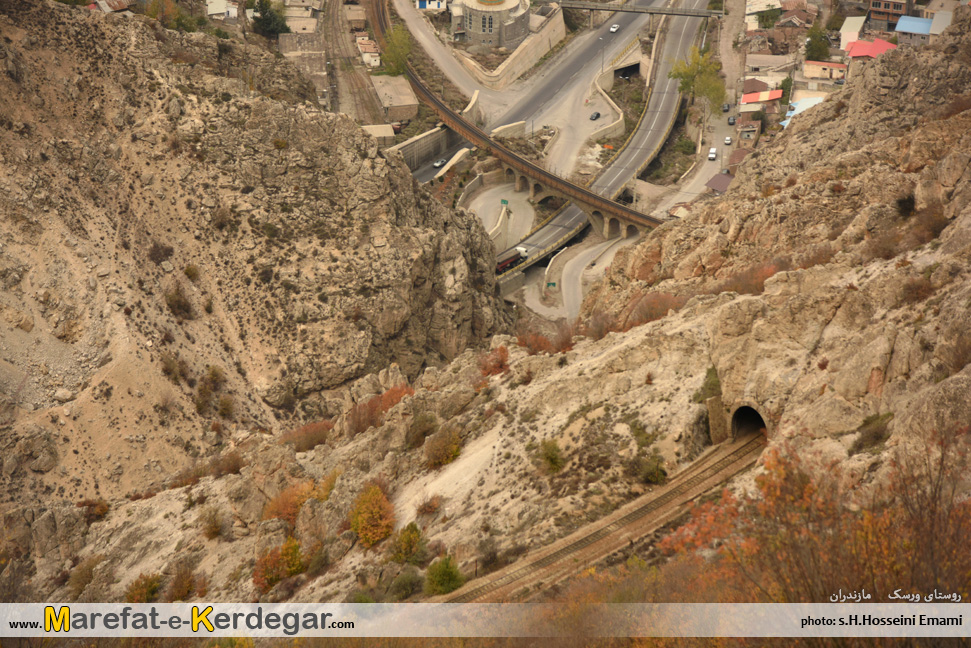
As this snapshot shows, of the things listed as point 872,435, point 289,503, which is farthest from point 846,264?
point 289,503

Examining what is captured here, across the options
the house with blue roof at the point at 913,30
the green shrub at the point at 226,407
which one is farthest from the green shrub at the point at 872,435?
the house with blue roof at the point at 913,30

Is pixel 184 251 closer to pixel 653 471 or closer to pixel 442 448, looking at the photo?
pixel 442 448

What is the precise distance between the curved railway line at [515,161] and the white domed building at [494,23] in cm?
1370

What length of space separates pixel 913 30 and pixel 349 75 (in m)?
69.7

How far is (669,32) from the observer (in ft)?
408

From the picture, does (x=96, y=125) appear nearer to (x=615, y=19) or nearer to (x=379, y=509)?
(x=379, y=509)

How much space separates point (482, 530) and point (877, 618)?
15.5 m

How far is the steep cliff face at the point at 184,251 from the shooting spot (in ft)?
161

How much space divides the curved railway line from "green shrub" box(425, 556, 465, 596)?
193 feet

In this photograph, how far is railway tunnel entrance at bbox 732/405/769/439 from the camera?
96.1ft

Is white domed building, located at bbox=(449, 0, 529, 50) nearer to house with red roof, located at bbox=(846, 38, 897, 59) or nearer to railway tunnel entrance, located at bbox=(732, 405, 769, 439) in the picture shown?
house with red roof, located at bbox=(846, 38, 897, 59)

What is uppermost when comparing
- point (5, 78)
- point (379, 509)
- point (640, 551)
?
point (5, 78)

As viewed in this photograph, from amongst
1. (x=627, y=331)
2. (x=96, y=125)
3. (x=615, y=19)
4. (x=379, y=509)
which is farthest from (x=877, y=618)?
(x=615, y=19)

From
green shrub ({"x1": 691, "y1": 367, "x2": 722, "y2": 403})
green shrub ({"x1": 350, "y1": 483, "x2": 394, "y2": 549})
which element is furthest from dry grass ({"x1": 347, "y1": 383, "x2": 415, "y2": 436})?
green shrub ({"x1": 691, "y1": 367, "x2": 722, "y2": 403})
